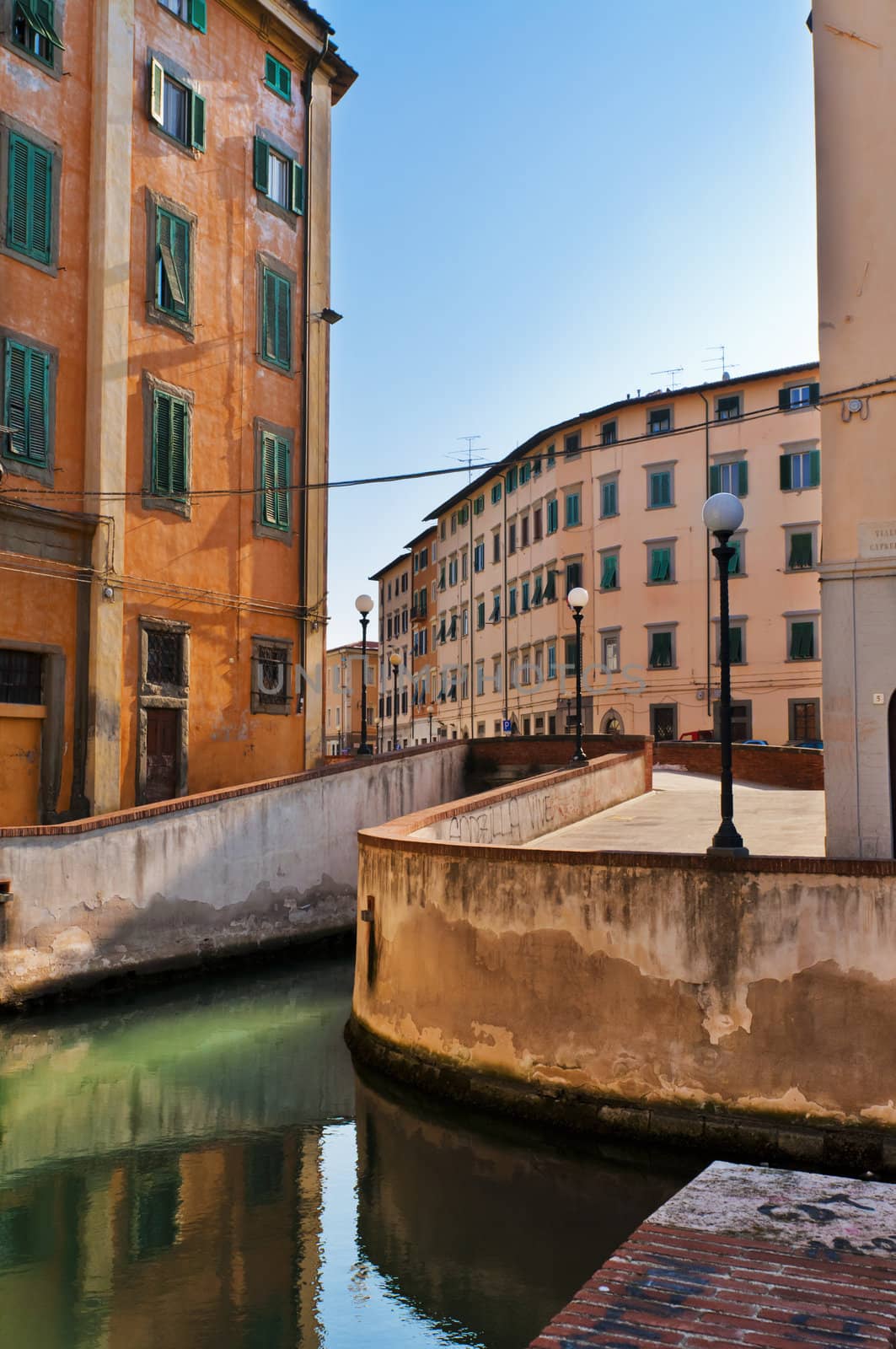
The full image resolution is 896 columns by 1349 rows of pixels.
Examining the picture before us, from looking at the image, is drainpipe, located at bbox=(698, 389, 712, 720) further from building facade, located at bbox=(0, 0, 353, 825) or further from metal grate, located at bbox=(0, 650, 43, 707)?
metal grate, located at bbox=(0, 650, 43, 707)

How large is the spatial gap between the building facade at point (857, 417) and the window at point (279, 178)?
1344 centimetres

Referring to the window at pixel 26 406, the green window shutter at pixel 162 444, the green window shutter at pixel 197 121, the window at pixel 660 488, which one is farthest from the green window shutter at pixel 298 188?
the window at pixel 660 488

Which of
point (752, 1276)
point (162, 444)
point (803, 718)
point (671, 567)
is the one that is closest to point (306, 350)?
point (162, 444)

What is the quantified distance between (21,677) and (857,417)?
41.0ft

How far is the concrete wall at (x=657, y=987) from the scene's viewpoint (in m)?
9.13

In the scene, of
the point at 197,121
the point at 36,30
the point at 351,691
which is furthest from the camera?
the point at 351,691

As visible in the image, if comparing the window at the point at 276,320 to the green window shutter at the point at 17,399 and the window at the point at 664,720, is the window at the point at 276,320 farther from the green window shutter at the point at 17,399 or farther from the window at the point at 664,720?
the window at the point at 664,720

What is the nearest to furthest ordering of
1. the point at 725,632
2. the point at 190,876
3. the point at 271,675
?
the point at 725,632 → the point at 190,876 → the point at 271,675

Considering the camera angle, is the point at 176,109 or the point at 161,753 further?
the point at 176,109

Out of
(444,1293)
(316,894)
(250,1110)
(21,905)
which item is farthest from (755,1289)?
(316,894)

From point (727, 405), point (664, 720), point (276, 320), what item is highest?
point (727, 405)

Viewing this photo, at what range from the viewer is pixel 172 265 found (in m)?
20.4

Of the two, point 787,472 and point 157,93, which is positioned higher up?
point 157,93

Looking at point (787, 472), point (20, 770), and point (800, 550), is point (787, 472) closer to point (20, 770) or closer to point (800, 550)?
point (800, 550)
